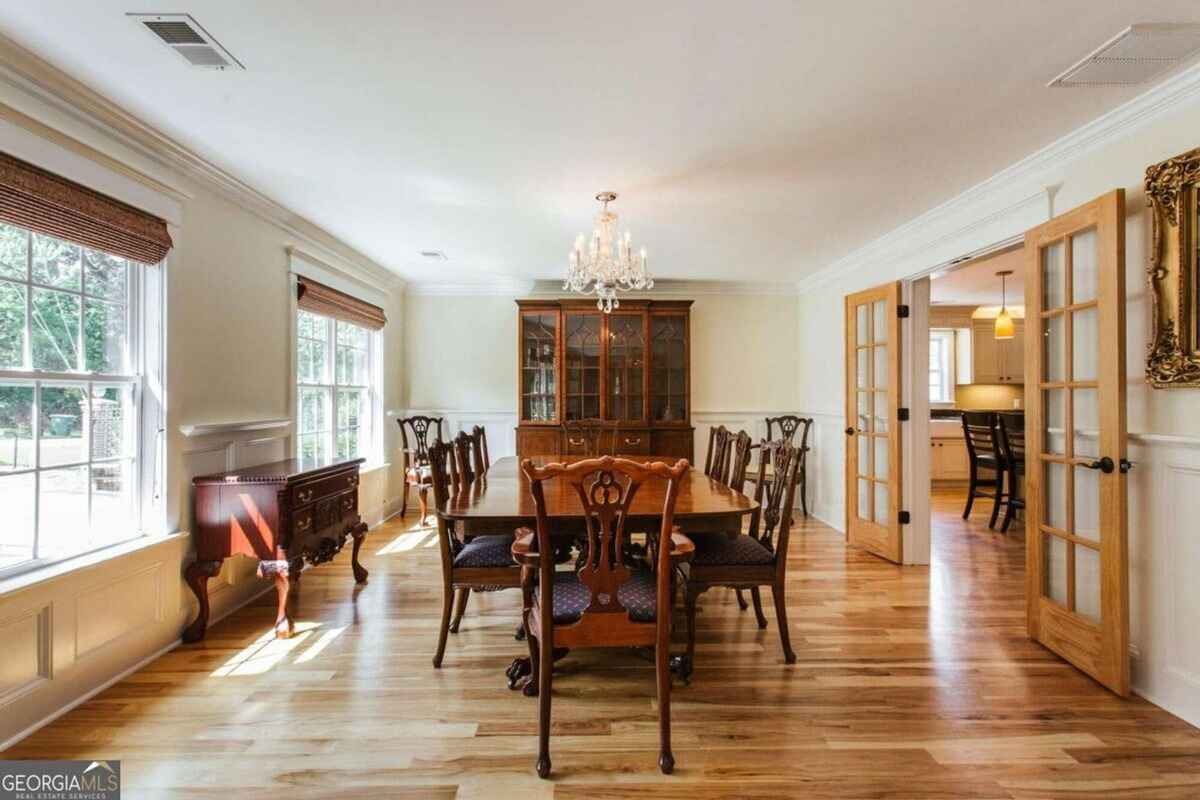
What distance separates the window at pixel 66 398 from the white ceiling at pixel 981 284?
17.6ft

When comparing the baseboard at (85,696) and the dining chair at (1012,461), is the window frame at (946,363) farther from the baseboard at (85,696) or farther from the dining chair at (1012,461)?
the baseboard at (85,696)

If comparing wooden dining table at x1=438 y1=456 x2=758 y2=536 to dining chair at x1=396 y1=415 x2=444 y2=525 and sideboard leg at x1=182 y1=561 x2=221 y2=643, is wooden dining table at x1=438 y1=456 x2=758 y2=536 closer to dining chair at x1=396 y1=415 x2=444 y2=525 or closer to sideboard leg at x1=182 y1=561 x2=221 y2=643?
sideboard leg at x1=182 y1=561 x2=221 y2=643

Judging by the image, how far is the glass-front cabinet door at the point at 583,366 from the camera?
17.6 feet

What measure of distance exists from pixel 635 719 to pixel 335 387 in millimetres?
3587

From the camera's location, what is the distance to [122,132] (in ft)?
7.59

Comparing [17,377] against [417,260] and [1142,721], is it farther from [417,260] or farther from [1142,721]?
[1142,721]

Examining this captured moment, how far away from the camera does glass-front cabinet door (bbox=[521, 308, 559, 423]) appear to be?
5355mm

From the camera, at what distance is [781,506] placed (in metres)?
2.59

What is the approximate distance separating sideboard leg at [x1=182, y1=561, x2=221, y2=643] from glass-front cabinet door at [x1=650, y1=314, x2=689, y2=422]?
3.71m

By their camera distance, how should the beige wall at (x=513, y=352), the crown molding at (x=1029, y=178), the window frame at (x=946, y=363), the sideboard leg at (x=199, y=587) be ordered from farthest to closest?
the window frame at (x=946, y=363)
the beige wall at (x=513, y=352)
the sideboard leg at (x=199, y=587)
the crown molding at (x=1029, y=178)

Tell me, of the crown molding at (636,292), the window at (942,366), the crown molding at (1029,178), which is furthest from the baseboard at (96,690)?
the window at (942,366)

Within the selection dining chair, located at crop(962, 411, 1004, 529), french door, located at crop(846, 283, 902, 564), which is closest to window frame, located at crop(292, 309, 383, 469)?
french door, located at crop(846, 283, 902, 564)

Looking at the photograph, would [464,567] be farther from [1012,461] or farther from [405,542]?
[1012,461]

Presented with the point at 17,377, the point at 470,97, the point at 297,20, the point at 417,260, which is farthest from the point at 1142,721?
the point at 417,260
